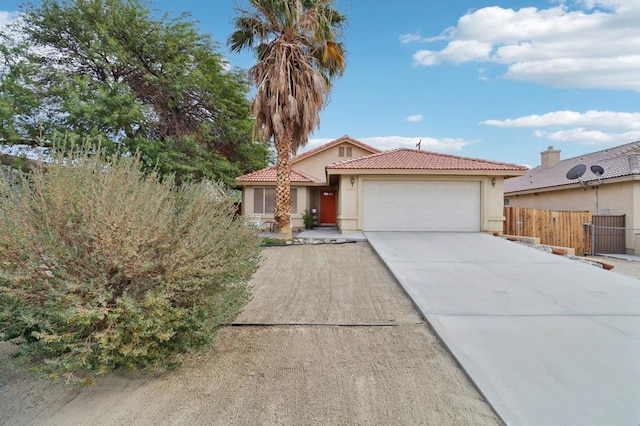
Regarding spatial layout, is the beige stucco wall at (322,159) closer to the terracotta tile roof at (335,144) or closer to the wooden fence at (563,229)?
the terracotta tile roof at (335,144)

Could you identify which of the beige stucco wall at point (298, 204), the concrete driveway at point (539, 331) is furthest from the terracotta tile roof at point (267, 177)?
the concrete driveway at point (539, 331)

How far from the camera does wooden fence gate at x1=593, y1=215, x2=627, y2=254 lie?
15852 millimetres

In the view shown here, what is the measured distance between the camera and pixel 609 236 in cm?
1588

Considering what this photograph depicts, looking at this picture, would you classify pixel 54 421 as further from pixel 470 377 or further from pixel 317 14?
pixel 317 14

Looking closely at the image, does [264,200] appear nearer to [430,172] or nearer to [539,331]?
[430,172]

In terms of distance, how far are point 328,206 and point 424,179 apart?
286 inches

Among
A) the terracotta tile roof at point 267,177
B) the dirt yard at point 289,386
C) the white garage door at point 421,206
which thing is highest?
the terracotta tile roof at point 267,177

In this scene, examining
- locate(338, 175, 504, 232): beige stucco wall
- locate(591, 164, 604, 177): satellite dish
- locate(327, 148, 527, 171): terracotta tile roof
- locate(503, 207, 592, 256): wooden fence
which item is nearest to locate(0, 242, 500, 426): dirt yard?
locate(338, 175, 504, 232): beige stucco wall

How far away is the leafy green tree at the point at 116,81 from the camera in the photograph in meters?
13.7

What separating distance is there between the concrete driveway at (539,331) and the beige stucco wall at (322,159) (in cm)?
1491

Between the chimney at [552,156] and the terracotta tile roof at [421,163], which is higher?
the chimney at [552,156]

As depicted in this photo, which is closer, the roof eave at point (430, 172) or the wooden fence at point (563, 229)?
the roof eave at point (430, 172)

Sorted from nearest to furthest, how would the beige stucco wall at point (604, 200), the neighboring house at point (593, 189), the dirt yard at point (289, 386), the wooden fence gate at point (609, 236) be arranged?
the dirt yard at point (289, 386), the beige stucco wall at point (604, 200), the neighboring house at point (593, 189), the wooden fence gate at point (609, 236)

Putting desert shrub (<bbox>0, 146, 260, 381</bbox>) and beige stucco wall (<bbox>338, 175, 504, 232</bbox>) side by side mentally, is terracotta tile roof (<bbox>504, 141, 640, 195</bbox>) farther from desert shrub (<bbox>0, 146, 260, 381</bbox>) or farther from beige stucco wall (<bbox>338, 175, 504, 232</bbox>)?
desert shrub (<bbox>0, 146, 260, 381</bbox>)
